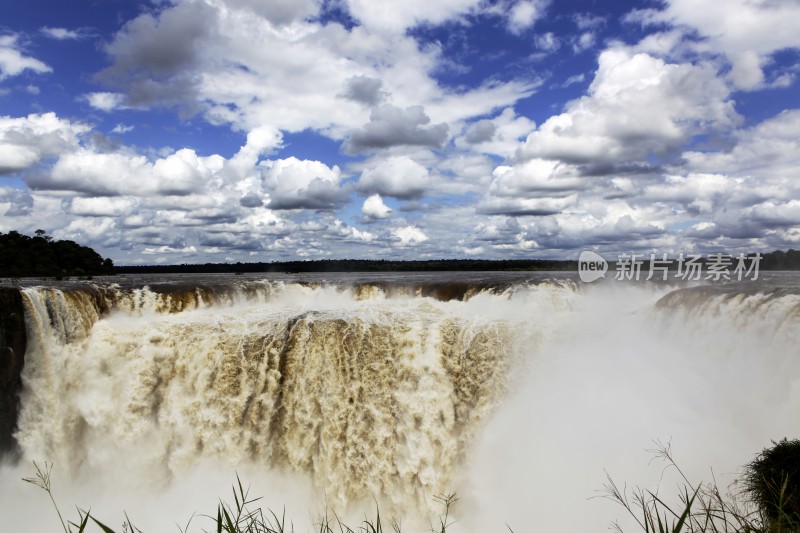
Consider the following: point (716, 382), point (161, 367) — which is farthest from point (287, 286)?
point (716, 382)

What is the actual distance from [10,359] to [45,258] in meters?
38.4

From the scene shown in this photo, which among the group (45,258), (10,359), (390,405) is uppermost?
(45,258)

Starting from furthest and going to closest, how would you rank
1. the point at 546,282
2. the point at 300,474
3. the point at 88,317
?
the point at 546,282, the point at 88,317, the point at 300,474

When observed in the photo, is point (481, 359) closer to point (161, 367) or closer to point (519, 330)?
point (519, 330)

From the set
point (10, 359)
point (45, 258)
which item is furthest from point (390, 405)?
point (45, 258)

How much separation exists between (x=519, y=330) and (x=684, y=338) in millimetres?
4918

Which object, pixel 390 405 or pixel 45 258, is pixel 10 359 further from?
pixel 45 258

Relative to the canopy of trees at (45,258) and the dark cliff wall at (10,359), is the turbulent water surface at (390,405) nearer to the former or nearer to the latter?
the dark cliff wall at (10,359)

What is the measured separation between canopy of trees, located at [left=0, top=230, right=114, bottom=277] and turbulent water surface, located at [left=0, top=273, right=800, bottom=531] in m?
33.3

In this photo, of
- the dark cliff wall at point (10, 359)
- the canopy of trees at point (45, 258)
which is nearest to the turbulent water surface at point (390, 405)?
the dark cliff wall at point (10, 359)

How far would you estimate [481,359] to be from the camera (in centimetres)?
1712

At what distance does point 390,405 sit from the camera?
650 inches

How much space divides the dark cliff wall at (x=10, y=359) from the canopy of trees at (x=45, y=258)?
30.5 m

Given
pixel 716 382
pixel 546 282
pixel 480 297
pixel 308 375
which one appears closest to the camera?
pixel 716 382
